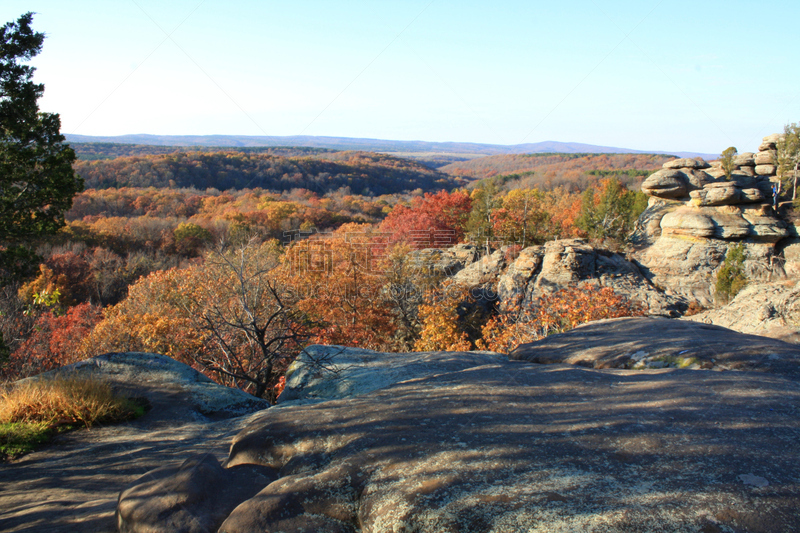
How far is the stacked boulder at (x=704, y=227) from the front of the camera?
2489 cm

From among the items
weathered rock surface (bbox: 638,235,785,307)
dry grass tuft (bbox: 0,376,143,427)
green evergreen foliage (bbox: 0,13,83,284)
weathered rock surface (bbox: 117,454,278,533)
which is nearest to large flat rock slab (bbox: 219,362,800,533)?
weathered rock surface (bbox: 117,454,278,533)

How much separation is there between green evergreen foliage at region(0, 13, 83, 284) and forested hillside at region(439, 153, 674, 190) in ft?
214

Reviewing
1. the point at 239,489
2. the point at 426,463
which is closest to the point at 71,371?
the point at 239,489

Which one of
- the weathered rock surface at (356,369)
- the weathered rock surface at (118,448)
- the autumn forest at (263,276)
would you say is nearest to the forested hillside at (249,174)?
the autumn forest at (263,276)

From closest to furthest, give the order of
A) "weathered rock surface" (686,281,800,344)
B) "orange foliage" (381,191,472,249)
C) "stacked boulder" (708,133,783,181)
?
"weathered rock surface" (686,281,800,344) → "stacked boulder" (708,133,783,181) → "orange foliage" (381,191,472,249)

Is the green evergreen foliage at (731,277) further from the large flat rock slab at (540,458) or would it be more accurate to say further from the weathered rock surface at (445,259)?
the large flat rock slab at (540,458)

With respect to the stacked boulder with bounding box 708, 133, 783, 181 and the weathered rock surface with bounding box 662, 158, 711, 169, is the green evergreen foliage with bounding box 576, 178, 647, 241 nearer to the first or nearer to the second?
the weathered rock surface with bounding box 662, 158, 711, 169

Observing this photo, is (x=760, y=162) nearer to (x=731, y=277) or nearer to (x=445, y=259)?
(x=731, y=277)

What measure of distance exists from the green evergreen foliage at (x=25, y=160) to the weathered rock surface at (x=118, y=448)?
256 centimetres

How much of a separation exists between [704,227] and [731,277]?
3696 mm

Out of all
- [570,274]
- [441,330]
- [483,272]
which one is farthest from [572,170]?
[441,330]

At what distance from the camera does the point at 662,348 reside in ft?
A: 19.2

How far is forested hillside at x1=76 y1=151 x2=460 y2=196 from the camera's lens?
79.2 metres

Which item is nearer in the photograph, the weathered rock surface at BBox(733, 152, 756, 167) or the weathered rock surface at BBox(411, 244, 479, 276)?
the weathered rock surface at BBox(411, 244, 479, 276)
